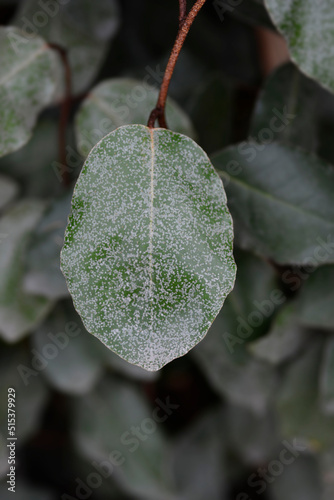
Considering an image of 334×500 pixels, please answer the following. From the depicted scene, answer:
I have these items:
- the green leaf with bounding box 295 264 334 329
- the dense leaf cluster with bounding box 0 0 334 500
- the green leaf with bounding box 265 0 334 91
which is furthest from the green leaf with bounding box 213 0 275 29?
the green leaf with bounding box 295 264 334 329

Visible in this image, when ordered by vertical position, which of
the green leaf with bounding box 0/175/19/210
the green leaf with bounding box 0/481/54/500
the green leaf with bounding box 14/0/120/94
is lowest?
the green leaf with bounding box 0/481/54/500

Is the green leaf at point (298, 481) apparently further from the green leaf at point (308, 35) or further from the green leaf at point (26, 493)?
the green leaf at point (308, 35)

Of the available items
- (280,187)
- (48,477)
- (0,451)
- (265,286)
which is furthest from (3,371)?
(280,187)

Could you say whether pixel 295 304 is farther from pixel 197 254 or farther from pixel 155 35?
pixel 155 35

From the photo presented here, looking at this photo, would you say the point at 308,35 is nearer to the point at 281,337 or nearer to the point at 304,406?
the point at 281,337

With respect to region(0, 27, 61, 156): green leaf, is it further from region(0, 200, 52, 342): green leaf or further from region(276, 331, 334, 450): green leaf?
region(276, 331, 334, 450): green leaf

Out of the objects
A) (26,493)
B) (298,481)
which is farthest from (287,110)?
(26,493)
